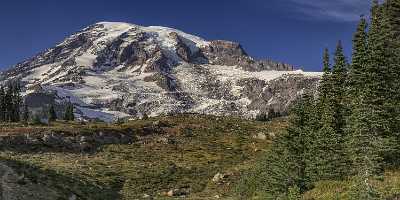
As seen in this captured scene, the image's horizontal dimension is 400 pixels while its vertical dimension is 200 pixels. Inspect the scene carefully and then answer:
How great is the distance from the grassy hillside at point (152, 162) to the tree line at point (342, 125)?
1783cm

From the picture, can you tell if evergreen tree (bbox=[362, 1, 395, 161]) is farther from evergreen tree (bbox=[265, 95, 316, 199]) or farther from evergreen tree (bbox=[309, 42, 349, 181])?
evergreen tree (bbox=[265, 95, 316, 199])

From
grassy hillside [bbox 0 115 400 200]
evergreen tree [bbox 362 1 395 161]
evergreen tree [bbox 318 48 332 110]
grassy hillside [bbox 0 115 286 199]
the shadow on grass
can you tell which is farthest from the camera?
grassy hillside [bbox 0 115 286 199]

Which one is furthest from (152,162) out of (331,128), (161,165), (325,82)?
(331,128)

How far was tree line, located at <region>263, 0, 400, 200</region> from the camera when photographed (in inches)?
1465

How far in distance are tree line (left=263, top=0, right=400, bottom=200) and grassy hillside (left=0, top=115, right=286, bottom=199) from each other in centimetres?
1783

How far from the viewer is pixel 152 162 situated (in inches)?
3258

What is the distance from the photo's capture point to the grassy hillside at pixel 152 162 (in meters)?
53.9

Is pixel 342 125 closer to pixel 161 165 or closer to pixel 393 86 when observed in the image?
pixel 393 86

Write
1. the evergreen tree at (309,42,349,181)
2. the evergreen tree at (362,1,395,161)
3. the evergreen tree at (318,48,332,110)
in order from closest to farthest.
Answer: the evergreen tree at (362,1,395,161)
the evergreen tree at (309,42,349,181)
the evergreen tree at (318,48,332,110)

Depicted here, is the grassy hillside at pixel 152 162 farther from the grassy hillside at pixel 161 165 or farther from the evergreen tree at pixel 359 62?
the evergreen tree at pixel 359 62

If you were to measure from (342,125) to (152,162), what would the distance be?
43.4 m

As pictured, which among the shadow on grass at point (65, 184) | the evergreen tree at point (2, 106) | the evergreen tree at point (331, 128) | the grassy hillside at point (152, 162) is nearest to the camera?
the evergreen tree at point (331, 128)

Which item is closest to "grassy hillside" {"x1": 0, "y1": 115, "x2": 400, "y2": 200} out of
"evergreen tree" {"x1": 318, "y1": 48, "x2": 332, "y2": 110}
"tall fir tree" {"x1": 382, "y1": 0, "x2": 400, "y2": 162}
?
"tall fir tree" {"x1": 382, "y1": 0, "x2": 400, "y2": 162}

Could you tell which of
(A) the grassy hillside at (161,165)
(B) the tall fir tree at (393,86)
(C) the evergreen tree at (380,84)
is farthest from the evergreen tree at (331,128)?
(B) the tall fir tree at (393,86)
